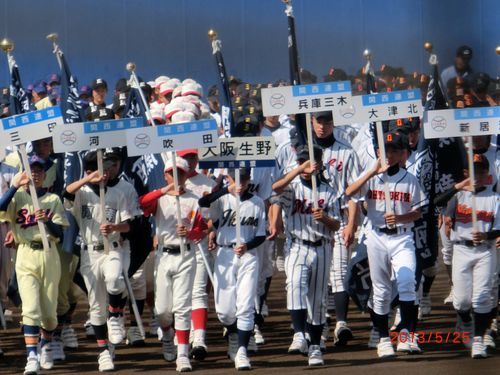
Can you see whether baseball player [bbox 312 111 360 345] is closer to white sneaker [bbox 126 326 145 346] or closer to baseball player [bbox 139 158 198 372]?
baseball player [bbox 139 158 198 372]

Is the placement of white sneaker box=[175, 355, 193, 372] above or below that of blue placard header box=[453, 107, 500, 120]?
below

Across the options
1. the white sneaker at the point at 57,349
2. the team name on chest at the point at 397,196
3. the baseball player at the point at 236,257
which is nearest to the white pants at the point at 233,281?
the baseball player at the point at 236,257

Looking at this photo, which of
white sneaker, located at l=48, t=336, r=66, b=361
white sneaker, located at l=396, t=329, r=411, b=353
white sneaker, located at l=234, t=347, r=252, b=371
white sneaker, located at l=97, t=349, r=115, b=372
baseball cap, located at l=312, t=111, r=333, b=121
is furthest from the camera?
baseball cap, located at l=312, t=111, r=333, b=121

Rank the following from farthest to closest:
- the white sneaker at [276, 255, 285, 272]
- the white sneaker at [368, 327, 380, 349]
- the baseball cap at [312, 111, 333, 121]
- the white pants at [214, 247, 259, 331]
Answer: the white sneaker at [276, 255, 285, 272] < the baseball cap at [312, 111, 333, 121] < the white sneaker at [368, 327, 380, 349] < the white pants at [214, 247, 259, 331]

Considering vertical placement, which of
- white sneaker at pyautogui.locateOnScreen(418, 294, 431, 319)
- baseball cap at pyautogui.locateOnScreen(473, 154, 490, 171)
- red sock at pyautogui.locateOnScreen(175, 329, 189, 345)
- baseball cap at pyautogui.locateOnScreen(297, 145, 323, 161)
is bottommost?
white sneaker at pyautogui.locateOnScreen(418, 294, 431, 319)

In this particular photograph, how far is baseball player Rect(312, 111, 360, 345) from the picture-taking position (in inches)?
339

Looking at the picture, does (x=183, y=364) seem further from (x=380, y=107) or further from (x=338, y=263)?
(x=380, y=107)

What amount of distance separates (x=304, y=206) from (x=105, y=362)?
1.97m

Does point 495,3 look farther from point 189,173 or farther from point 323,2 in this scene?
point 323,2

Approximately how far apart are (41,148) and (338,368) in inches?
122
